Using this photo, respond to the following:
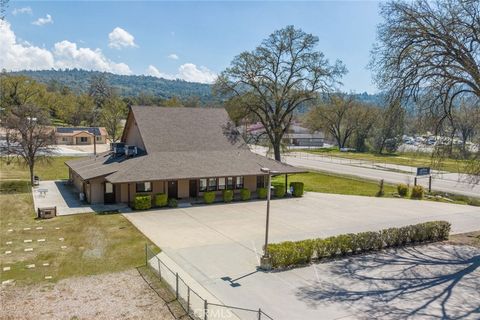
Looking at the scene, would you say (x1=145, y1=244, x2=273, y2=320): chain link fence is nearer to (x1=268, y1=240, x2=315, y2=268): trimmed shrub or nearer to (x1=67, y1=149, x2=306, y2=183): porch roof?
(x1=268, y1=240, x2=315, y2=268): trimmed shrub

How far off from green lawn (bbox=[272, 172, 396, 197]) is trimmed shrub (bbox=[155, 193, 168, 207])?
11.0m

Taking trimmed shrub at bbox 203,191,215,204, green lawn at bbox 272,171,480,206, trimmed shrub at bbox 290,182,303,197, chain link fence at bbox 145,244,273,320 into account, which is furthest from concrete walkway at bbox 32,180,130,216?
green lawn at bbox 272,171,480,206

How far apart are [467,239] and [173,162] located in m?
20.0

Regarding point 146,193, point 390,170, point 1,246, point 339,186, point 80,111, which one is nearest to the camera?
point 1,246

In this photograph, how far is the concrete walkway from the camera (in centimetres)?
2639

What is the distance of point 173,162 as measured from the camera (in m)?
29.6

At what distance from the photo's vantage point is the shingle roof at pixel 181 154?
2806cm

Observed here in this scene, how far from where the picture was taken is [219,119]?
121 ft

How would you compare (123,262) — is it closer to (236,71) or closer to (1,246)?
(1,246)

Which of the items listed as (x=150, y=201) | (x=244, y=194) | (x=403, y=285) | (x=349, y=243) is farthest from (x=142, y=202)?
(x=403, y=285)

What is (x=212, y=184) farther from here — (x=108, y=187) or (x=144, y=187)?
(x=108, y=187)

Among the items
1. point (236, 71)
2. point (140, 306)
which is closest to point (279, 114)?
point (236, 71)

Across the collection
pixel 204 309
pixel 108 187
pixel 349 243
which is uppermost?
pixel 108 187

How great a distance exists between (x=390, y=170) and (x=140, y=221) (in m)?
39.5
